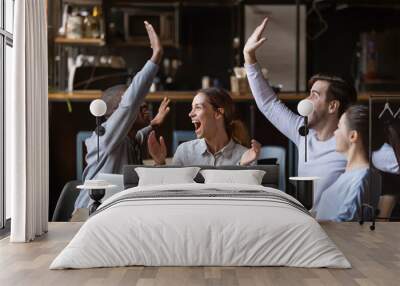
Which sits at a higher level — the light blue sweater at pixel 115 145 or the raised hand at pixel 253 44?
the raised hand at pixel 253 44

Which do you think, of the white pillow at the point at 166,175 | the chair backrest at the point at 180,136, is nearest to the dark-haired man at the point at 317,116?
the chair backrest at the point at 180,136

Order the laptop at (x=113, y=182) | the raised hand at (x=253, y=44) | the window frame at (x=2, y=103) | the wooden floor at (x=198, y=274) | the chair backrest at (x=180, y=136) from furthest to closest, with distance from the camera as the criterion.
→ the raised hand at (x=253, y=44) < the chair backrest at (x=180, y=136) < the laptop at (x=113, y=182) < the window frame at (x=2, y=103) < the wooden floor at (x=198, y=274)

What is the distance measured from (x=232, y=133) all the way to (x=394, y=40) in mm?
2250

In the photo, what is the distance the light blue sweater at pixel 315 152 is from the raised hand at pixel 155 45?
1105mm

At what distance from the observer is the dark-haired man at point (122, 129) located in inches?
315

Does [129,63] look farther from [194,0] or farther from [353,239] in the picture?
[353,239]

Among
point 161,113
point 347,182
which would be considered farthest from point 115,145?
point 347,182

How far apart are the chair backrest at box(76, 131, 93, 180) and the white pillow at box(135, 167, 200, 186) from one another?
2.56 ft

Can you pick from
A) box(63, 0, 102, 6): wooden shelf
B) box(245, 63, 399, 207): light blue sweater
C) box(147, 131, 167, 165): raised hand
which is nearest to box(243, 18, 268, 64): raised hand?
box(245, 63, 399, 207): light blue sweater

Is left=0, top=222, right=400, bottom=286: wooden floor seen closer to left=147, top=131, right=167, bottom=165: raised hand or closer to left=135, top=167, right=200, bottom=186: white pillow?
left=135, top=167, right=200, bottom=186: white pillow

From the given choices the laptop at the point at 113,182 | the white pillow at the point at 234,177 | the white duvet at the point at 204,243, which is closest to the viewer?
the white duvet at the point at 204,243

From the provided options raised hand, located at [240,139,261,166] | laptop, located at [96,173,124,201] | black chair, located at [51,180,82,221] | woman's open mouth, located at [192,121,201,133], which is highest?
woman's open mouth, located at [192,121,201,133]

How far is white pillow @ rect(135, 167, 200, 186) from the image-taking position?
744 cm

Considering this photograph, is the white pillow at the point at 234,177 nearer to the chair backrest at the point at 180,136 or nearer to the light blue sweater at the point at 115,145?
the chair backrest at the point at 180,136
